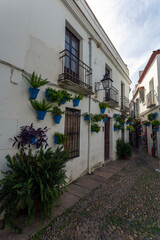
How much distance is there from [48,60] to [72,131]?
7.81 ft

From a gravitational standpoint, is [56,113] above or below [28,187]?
above

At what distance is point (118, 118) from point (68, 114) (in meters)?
4.51

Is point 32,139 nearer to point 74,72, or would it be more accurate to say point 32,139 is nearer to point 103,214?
point 103,214

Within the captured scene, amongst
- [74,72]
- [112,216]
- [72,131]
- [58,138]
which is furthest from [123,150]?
[74,72]

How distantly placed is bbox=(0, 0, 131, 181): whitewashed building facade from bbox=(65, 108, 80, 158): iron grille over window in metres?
0.07

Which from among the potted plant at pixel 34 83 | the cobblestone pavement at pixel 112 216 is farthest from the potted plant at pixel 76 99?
the cobblestone pavement at pixel 112 216

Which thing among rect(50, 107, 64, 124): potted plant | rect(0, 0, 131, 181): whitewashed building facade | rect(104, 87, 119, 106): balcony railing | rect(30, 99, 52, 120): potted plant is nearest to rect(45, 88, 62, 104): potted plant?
rect(0, 0, 131, 181): whitewashed building facade

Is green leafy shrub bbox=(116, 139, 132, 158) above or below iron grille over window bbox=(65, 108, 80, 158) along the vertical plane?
below

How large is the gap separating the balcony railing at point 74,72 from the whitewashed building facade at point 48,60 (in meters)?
0.03

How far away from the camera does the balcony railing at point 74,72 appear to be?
3694mm

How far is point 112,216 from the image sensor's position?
96.9 inches

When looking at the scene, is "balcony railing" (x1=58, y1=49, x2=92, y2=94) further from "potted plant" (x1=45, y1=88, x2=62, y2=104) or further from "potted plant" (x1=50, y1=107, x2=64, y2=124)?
"potted plant" (x1=50, y1=107, x2=64, y2=124)

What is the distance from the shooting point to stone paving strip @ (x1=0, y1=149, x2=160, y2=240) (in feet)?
6.56

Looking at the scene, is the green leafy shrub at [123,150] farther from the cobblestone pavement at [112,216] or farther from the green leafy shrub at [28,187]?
the green leafy shrub at [28,187]
